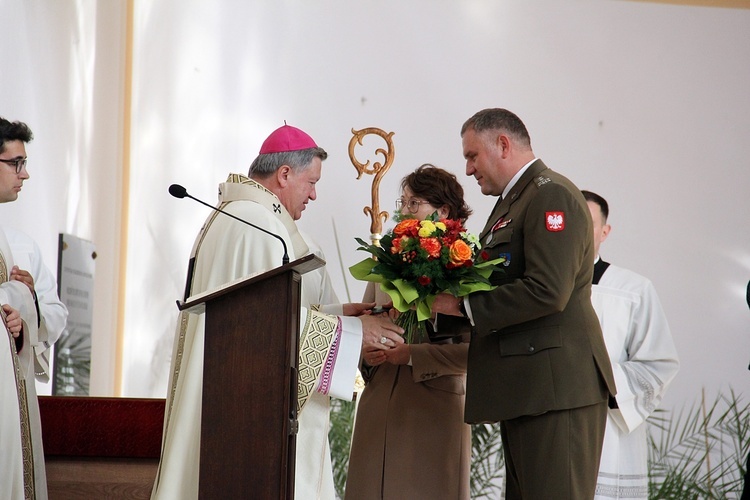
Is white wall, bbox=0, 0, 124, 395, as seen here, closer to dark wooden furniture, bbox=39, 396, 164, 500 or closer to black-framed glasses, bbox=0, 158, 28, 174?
black-framed glasses, bbox=0, 158, 28, 174

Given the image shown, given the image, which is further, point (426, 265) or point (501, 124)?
point (501, 124)

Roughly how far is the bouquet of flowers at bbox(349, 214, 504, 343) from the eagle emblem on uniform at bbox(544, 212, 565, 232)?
0.70ft

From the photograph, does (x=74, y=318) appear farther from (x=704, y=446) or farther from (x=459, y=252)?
(x=704, y=446)

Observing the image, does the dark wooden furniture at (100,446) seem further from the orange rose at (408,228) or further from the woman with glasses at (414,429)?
the orange rose at (408,228)

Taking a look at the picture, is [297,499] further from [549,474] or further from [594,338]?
[594,338]

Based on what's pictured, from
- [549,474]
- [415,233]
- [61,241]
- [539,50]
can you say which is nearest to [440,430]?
[549,474]

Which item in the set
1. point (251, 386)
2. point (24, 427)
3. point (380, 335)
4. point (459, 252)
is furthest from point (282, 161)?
point (24, 427)

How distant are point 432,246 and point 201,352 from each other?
0.86 meters

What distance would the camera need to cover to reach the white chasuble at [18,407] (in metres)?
3.41

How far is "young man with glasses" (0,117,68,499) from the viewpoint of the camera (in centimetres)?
341

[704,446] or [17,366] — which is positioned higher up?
[17,366]

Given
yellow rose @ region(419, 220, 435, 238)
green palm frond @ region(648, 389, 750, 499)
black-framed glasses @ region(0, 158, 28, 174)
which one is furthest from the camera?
green palm frond @ region(648, 389, 750, 499)


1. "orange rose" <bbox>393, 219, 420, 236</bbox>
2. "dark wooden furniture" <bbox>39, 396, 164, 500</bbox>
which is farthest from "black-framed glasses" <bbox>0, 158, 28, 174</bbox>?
"orange rose" <bbox>393, 219, 420, 236</bbox>

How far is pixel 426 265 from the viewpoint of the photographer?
3084 mm
